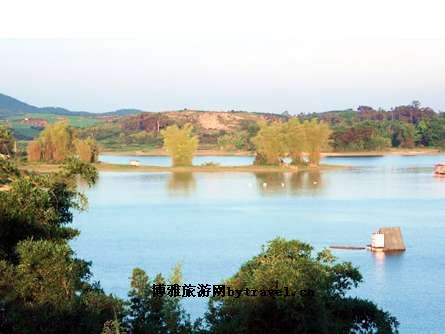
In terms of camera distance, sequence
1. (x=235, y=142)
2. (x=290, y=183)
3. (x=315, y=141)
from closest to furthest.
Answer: (x=290, y=183), (x=315, y=141), (x=235, y=142)

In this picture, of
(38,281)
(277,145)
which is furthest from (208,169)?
(38,281)

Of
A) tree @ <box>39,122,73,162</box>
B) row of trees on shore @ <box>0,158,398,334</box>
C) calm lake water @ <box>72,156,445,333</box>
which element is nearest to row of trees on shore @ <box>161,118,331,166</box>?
calm lake water @ <box>72,156,445,333</box>

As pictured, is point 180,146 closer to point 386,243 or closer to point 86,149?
point 86,149

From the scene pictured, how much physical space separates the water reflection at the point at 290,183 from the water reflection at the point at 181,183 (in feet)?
A: 11.5

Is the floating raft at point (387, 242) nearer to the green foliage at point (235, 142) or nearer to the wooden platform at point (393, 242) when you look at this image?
the wooden platform at point (393, 242)

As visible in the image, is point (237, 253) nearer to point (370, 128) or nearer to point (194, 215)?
point (194, 215)

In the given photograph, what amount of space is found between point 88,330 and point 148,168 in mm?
51758

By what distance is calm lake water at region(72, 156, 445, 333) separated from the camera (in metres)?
18.5

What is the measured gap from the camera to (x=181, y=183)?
48.8 m

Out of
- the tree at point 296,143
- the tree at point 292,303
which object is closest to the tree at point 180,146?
the tree at point 296,143

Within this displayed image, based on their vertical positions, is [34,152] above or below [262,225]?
above

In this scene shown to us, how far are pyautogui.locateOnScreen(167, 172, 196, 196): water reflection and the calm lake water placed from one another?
0.19 ft

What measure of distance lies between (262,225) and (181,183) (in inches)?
783

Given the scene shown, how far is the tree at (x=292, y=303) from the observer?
7.99 m
